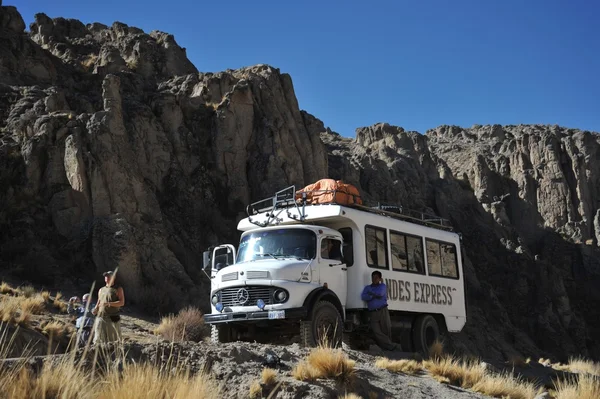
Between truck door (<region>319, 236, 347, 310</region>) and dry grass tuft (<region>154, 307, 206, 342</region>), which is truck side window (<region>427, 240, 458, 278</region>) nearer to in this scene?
truck door (<region>319, 236, 347, 310</region>)

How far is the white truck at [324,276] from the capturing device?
12297mm

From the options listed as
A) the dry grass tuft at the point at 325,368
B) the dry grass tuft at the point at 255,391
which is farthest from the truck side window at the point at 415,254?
the dry grass tuft at the point at 255,391

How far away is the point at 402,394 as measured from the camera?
9.47m

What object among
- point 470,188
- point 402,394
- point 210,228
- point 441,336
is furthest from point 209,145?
point 470,188

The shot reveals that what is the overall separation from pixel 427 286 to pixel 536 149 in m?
71.6

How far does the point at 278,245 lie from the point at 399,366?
359 cm

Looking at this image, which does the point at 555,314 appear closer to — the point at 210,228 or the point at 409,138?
the point at 409,138

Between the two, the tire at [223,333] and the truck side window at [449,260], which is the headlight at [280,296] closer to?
the tire at [223,333]

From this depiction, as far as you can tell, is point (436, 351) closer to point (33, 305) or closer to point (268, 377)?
point (268, 377)

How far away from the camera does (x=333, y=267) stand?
43.5 feet

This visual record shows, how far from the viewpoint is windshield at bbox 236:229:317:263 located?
510 inches

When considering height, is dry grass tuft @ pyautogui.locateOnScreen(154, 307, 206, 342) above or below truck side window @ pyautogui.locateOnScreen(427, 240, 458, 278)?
below

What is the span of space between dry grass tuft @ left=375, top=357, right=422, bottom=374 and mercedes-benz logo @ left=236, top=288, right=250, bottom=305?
2790 mm

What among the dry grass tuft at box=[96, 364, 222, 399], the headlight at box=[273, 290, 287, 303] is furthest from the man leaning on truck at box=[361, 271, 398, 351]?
the dry grass tuft at box=[96, 364, 222, 399]
